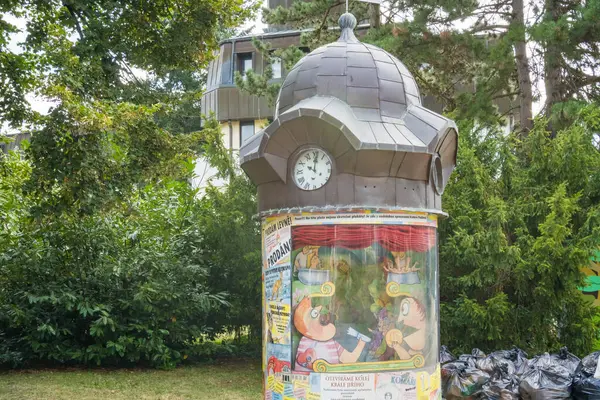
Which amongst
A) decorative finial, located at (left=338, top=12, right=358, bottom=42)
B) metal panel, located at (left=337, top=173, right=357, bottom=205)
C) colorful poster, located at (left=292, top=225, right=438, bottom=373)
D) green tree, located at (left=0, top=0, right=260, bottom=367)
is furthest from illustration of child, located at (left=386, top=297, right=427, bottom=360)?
green tree, located at (left=0, top=0, right=260, bottom=367)

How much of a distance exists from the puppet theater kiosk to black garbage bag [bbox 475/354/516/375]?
3461 mm

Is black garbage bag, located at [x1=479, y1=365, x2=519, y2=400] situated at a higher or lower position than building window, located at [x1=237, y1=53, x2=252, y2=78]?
lower

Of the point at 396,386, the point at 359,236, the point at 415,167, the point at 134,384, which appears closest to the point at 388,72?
the point at 415,167

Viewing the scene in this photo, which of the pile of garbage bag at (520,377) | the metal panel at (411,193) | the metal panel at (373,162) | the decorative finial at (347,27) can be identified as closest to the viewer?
the metal panel at (373,162)

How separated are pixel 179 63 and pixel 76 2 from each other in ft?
6.73

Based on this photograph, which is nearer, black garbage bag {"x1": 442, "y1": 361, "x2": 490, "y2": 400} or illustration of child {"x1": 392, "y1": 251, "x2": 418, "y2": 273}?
illustration of child {"x1": 392, "y1": 251, "x2": 418, "y2": 273}

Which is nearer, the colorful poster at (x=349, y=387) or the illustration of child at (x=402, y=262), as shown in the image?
the colorful poster at (x=349, y=387)

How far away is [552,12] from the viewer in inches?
585

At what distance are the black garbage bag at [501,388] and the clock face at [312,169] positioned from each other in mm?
4683

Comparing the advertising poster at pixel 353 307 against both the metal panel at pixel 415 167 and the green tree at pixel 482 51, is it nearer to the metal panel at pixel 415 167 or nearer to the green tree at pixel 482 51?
the metal panel at pixel 415 167

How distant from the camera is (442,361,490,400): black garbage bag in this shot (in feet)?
30.9

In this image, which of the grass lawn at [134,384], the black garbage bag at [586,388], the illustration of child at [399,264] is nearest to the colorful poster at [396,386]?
the illustration of child at [399,264]

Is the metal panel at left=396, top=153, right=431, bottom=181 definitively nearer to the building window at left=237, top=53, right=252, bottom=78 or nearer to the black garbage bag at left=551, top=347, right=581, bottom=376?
the black garbage bag at left=551, top=347, right=581, bottom=376

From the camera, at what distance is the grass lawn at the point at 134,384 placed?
34.7ft
